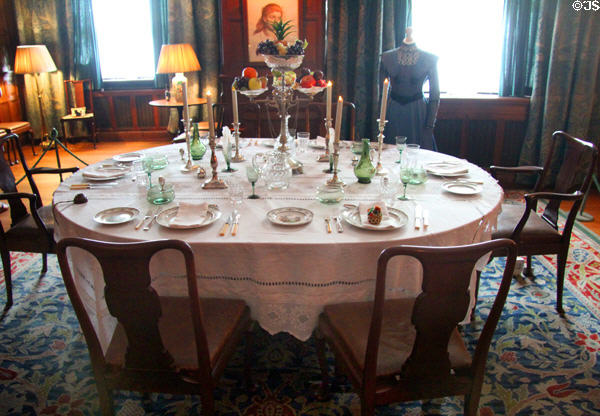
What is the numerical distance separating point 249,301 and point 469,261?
2.58 feet

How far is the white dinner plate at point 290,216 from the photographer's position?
5.38 ft

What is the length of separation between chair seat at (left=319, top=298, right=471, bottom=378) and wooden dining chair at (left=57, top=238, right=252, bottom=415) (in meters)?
0.32

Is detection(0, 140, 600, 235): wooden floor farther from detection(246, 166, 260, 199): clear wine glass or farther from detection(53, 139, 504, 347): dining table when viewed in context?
detection(246, 166, 260, 199): clear wine glass

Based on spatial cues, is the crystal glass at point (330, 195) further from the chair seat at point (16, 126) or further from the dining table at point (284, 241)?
the chair seat at point (16, 126)

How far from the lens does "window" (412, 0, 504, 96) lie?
15.0 feet

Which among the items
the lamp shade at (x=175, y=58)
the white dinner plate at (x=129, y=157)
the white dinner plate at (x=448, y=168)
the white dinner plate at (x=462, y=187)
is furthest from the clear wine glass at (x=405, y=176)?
the lamp shade at (x=175, y=58)

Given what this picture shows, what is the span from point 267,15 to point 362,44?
0.93m

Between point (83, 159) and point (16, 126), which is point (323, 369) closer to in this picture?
point (83, 159)

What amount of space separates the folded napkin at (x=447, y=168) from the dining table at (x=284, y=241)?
25 cm

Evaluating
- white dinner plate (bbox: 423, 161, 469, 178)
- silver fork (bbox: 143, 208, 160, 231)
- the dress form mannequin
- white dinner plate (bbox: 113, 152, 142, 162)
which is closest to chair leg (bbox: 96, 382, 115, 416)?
silver fork (bbox: 143, 208, 160, 231)

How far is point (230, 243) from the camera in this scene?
152 centimetres

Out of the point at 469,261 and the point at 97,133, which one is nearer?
the point at 469,261

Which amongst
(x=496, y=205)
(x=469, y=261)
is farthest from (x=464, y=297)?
(x=496, y=205)

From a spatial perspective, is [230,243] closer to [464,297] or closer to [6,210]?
[464,297]
